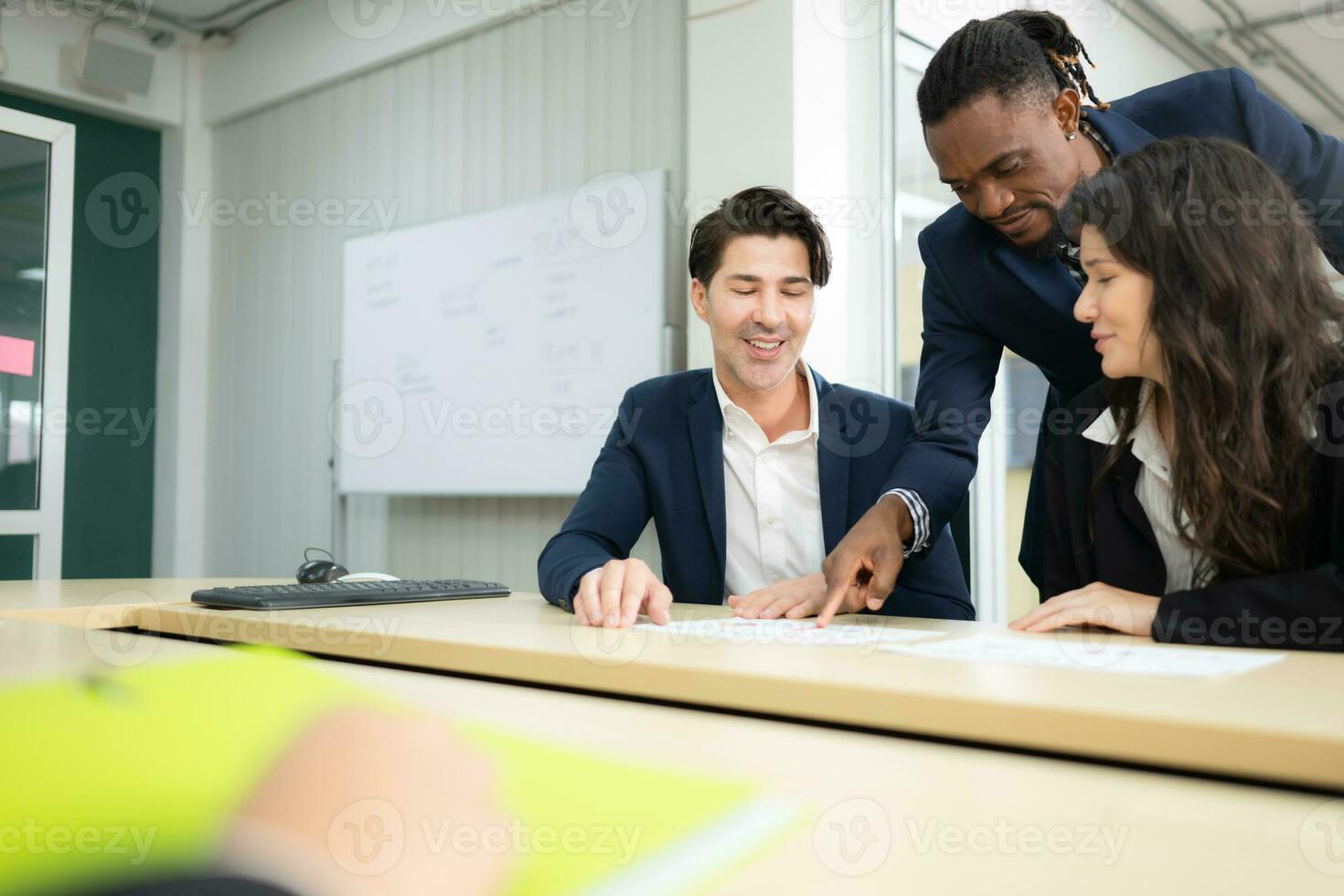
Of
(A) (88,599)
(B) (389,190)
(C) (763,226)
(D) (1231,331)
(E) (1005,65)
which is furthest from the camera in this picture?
(B) (389,190)

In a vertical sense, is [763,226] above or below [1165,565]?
above

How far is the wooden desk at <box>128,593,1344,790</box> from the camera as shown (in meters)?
0.57

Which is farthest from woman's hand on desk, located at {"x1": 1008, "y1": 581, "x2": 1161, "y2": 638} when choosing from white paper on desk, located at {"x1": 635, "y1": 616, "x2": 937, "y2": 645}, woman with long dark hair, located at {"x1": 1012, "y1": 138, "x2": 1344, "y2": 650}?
white paper on desk, located at {"x1": 635, "y1": 616, "x2": 937, "y2": 645}

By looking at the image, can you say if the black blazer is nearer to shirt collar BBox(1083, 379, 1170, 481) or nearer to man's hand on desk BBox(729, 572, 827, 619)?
shirt collar BBox(1083, 379, 1170, 481)

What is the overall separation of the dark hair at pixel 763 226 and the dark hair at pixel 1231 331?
67cm

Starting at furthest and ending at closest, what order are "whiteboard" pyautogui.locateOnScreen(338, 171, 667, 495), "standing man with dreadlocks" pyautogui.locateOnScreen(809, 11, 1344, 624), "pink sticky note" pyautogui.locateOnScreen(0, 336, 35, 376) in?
"pink sticky note" pyautogui.locateOnScreen(0, 336, 35, 376), "whiteboard" pyautogui.locateOnScreen(338, 171, 667, 495), "standing man with dreadlocks" pyautogui.locateOnScreen(809, 11, 1344, 624)

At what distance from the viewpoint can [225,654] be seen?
0.87 m

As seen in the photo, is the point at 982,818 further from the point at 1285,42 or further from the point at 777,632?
the point at 1285,42

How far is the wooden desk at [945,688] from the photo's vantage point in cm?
57

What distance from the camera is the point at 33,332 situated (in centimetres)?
338

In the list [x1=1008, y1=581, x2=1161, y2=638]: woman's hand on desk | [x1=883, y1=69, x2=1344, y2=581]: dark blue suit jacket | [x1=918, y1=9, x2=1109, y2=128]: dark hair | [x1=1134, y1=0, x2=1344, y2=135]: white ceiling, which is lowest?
[x1=1008, y1=581, x2=1161, y2=638]: woman's hand on desk

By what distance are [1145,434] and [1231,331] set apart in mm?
160

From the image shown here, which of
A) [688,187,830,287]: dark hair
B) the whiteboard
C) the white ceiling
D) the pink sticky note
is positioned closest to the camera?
[688,187,830,287]: dark hair

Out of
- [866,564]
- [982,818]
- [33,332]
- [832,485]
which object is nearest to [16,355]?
[33,332]
